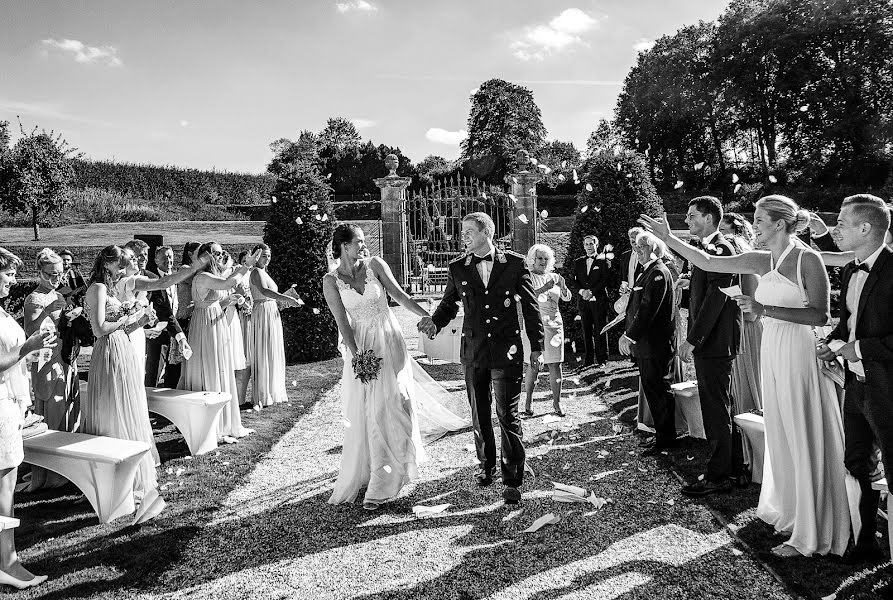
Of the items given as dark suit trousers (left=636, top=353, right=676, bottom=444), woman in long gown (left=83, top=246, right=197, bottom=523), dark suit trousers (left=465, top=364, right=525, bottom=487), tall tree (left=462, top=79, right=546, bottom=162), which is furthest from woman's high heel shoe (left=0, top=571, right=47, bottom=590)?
tall tree (left=462, top=79, right=546, bottom=162)

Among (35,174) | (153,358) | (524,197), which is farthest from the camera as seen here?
(35,174)

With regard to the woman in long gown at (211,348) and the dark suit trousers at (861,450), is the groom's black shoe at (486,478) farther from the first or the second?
the woman in long gown at (211,348)

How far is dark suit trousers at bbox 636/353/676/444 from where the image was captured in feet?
19.3

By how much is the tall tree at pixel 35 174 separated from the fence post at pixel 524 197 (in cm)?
1982

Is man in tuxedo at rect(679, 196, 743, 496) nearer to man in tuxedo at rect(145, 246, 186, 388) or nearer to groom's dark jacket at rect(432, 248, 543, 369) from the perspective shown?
groom's dark jacket at rect(432, 248, 543, 369)

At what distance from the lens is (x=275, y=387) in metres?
8.34

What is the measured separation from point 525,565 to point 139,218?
3996cm

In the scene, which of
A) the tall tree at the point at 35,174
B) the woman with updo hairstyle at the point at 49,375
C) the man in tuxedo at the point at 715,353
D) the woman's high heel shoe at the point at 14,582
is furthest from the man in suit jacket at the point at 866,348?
the tall tree at the point at 35,174

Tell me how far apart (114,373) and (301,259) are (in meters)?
6.87

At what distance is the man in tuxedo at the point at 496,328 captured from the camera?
15.5 feet

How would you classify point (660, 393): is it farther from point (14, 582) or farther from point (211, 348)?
point (14, 582)

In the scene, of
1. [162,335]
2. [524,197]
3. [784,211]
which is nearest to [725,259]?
[784,211]

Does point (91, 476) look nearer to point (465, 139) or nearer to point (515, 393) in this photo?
point (515, 393)

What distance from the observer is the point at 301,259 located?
463 inches
